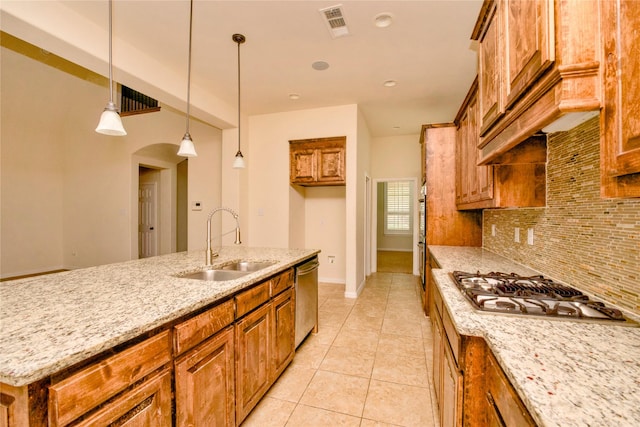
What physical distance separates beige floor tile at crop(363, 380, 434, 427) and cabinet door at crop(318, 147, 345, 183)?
9.43 feet

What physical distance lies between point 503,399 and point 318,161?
3834mm

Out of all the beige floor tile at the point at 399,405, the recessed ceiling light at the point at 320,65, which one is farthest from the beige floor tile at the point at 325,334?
the recessed ceiling light at the point at 320,65

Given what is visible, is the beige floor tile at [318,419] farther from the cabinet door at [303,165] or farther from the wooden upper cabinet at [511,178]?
the cabinet door at [303,165]

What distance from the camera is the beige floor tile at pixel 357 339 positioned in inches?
106

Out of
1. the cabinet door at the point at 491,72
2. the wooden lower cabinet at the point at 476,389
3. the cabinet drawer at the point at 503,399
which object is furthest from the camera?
the cabinet door at the point at 491,72

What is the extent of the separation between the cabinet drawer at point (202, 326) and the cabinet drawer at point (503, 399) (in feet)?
3.90

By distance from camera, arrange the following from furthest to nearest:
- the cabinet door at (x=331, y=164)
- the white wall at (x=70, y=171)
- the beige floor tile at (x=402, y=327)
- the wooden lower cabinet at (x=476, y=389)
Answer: the white wall at (x=70, y=171) → the cabinet door at (x=331, y=164) → the beige floor tile at (x=402, y=327) → the wooden lower cabinet at (x=476, y=389)

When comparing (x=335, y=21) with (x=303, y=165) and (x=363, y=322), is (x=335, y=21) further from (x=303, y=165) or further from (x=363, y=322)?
(x=363, y=322)

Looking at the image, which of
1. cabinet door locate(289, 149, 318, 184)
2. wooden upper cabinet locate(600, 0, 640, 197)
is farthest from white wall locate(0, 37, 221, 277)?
wooden upper cabinet locate(600, 0, 640, 197)

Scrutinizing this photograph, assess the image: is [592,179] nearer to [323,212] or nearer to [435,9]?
[435,9]

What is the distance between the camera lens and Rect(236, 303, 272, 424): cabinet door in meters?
1.56

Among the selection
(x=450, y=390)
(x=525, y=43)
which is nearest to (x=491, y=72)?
(x=525, y=43)

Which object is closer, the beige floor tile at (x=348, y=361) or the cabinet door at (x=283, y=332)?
the cabinet door at (x=283, y=332)

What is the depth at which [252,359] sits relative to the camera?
1.68 meters
